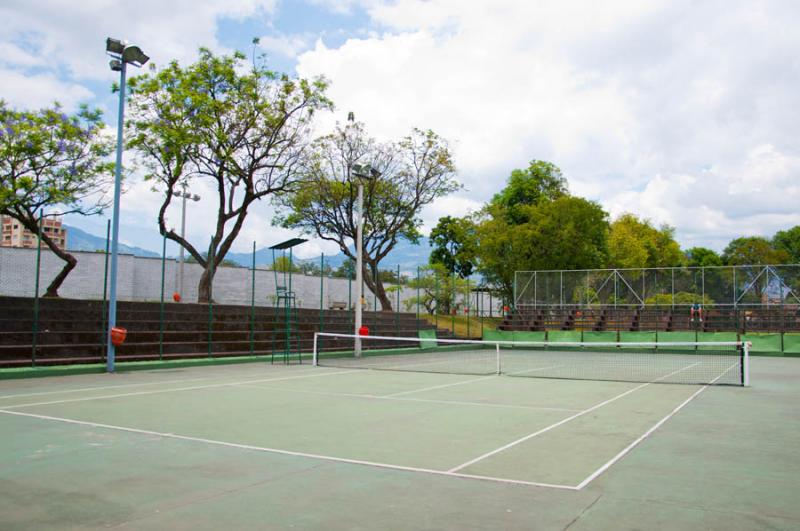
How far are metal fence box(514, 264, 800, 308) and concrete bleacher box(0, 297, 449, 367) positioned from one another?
49.2 feet

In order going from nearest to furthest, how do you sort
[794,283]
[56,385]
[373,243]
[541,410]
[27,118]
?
[541,410], [56,385], [27,118], [794,283], [373,243]

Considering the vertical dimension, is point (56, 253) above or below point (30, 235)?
below

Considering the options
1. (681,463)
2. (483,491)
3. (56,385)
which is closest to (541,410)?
(681,463)

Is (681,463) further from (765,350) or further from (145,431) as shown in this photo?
(765,350)

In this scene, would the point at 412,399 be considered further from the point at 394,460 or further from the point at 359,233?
the point at 359,233

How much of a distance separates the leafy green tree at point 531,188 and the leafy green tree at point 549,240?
9098mm

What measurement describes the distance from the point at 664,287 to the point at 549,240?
33.6ft

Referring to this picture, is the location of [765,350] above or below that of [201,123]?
below

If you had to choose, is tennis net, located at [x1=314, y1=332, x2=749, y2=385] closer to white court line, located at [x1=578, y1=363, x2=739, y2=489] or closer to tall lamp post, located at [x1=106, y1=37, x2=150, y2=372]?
white court line, located at [x1=578, y1=363, x2=739, y2=489]

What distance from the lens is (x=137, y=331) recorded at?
66.0 ft

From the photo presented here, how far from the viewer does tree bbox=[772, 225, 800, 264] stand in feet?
314

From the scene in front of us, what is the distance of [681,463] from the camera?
6.89m

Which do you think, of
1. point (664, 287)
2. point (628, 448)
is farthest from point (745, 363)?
point (664, 287)

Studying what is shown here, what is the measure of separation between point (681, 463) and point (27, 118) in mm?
22415
